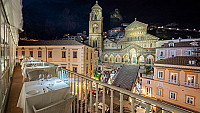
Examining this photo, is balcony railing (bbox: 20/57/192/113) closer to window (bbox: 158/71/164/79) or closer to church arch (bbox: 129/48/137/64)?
window (bbox: 158/71/164/79)

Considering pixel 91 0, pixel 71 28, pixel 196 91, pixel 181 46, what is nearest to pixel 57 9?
pixel 71 28

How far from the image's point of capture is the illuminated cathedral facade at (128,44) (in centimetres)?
2808

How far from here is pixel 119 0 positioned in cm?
7000

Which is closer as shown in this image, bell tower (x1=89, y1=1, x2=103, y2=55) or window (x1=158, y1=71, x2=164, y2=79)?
window (x1=158, y1=71, x2=164, y2=79)

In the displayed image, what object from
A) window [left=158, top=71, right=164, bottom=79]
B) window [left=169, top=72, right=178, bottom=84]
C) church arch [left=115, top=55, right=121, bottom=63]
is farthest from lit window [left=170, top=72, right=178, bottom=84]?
church arch [left=115, top=55, right=121, bottom=63]

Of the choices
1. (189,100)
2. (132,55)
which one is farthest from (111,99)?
(132,55)

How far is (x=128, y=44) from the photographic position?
34.3m

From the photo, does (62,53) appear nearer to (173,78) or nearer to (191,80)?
(173,78)

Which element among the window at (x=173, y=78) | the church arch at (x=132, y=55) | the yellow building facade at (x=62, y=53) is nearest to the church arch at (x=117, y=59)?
the church arch at (x=132, y=55)

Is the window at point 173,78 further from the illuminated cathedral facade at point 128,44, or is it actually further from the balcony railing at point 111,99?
the balcony railing at point 111,99

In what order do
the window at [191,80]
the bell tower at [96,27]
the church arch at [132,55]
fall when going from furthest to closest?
the bell tower at [96,27], the church arch at [132,55], the window at [191,80]

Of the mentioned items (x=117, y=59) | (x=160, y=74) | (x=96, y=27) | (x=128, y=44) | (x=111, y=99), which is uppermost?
(x=96, y=27)

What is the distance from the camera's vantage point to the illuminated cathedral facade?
28077 millimetres

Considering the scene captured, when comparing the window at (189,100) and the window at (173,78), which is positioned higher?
the window at (173,78)
